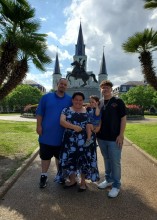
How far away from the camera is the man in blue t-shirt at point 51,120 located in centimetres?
575

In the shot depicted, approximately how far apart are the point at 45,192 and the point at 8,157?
3.65 m

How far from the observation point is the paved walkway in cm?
442

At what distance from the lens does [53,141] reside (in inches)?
227

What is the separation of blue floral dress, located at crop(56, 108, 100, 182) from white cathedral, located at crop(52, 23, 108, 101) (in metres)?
25.0

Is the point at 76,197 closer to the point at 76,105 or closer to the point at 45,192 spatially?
the point at 45,192

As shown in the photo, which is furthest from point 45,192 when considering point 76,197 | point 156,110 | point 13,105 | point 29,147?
point 156,110

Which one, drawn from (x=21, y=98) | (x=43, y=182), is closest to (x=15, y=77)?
(x=43, y=182)

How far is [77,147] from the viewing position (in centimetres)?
548

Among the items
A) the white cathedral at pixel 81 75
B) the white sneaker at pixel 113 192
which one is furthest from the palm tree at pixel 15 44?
the white cathedral at pixel 81 75

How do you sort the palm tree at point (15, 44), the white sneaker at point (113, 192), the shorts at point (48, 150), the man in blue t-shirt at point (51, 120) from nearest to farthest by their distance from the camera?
the white sneaker at point (113, 192), the man in blue t-shirt at point (51, 120), the shorts at point (48, 150), the palm tree at point (15, 44)

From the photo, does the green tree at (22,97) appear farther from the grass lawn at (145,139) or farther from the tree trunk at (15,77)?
the tree trunk at (15,77)

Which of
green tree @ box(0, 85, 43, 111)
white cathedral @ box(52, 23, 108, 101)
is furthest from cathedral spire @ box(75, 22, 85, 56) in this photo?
green tree @ box(0, 85, 43, 111)

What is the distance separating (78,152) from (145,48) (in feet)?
A: 25.8

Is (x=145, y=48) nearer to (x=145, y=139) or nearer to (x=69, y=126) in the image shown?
(x=145, y=139)
